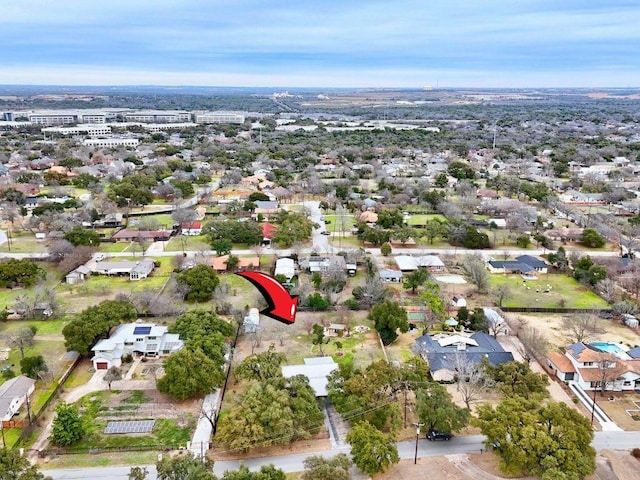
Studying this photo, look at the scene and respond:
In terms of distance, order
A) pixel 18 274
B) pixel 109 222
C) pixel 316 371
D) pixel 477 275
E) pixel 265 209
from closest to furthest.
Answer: pixel 316 371 < pixel 18 274 < pixel 477 275 < pixel 109 222 < pixel 265 209

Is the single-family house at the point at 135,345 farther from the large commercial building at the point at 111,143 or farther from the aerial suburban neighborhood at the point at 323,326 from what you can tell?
the large commercial building at the point at 111,143

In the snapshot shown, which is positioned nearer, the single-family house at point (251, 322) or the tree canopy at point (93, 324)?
the tree canopy at point (93, 324)

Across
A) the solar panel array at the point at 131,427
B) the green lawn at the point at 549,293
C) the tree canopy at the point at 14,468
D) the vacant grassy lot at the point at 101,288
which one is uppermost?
the tree canopy at the point at 14,468

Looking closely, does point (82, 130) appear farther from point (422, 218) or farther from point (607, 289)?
point (607, 289)

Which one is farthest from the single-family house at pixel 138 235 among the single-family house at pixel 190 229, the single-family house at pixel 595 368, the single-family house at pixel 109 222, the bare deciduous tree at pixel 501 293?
the single-family house at pixel 595 368

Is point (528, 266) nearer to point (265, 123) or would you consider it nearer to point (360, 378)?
point (360, 378)

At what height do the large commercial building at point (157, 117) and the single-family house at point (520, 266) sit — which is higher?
the large commercial building at point (157, 117)

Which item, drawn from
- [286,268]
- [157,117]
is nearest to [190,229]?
A: [286,268]

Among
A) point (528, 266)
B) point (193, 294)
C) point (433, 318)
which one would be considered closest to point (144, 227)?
point (193, 294)
